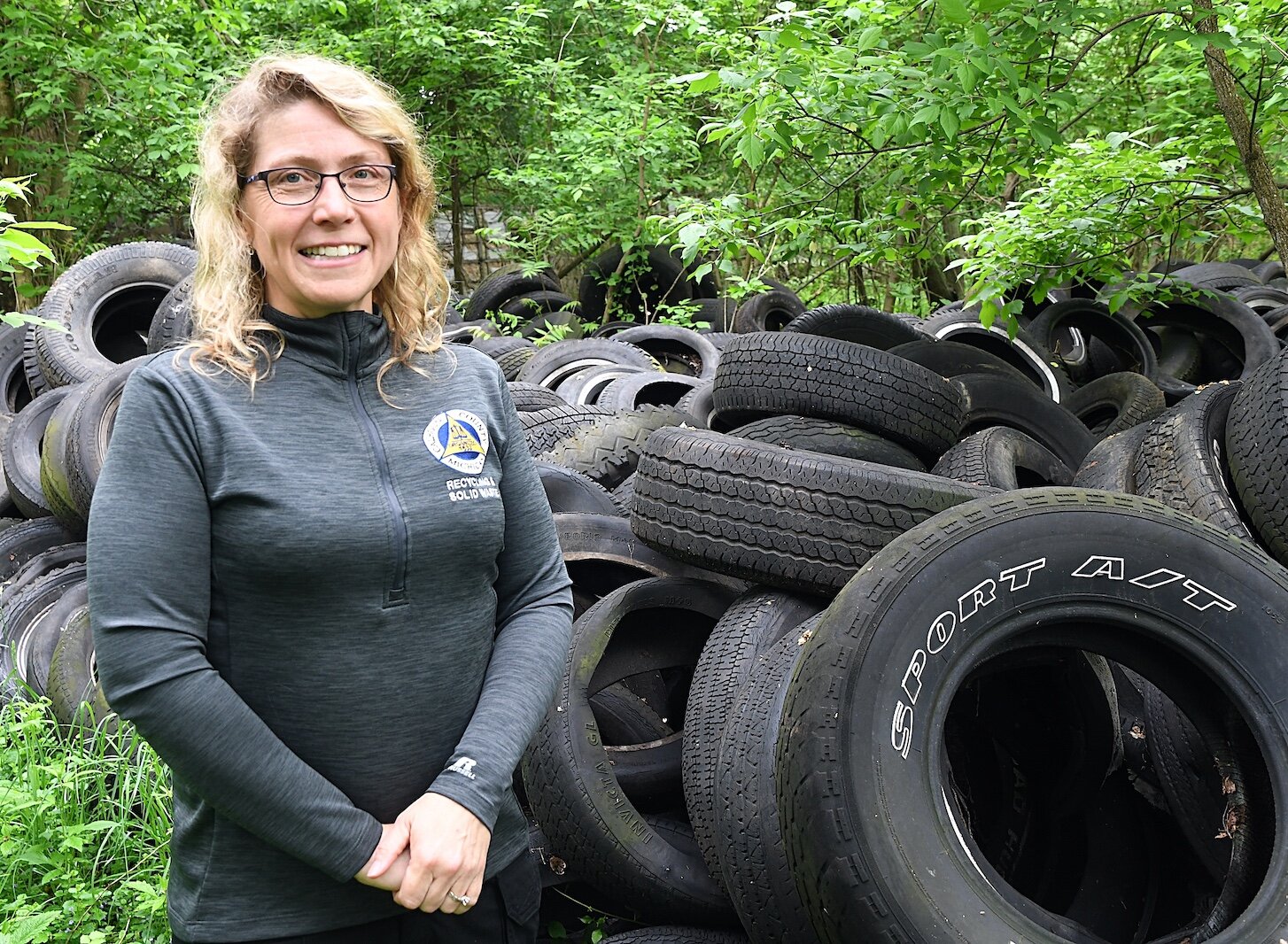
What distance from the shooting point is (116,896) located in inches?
121

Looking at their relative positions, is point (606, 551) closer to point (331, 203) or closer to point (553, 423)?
point (553, 423)

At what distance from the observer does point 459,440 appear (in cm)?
166

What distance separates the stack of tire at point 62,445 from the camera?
462 cm

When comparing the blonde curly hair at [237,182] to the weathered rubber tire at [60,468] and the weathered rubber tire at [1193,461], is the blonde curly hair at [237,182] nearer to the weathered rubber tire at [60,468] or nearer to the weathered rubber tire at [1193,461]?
the weathered rubber tire at [1193,461]

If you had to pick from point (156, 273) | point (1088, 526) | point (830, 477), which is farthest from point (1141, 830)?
point (156, 273)

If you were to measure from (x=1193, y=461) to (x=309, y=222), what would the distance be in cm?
333

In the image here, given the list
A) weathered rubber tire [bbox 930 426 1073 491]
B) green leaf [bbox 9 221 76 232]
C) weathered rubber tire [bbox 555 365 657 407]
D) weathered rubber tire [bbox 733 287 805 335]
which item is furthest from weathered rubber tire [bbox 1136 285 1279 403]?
green leaf [bbox 9 221 76 232]

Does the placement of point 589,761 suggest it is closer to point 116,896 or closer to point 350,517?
point 116,896

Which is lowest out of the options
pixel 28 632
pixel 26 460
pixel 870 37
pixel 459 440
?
pixel 28 632

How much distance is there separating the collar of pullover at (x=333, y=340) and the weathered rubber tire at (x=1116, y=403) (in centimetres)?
516

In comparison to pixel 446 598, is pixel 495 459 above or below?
above

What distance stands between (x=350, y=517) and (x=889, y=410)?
319cm

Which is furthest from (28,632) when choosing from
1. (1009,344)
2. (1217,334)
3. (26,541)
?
(1217,334)

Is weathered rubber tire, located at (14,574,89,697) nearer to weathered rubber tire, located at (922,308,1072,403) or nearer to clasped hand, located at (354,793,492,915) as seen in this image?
clasped hand, located at (354,793,492,915)
